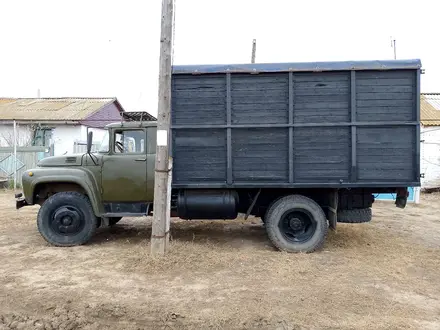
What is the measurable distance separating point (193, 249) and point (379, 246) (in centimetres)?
318

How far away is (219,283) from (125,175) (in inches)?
105

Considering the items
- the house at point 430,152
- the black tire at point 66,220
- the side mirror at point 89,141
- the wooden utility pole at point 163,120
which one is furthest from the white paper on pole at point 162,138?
the house at point 430,152

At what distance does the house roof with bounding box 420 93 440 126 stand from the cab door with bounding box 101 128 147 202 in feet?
45.2

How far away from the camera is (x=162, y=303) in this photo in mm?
4027

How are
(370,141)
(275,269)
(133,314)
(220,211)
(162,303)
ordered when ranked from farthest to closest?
(220,211) < (370,141) < (275,269) < (162,303) < (133,314)

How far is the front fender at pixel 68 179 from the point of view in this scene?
6.27 metres

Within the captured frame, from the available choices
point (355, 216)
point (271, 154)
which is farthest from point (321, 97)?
point (355, 216)

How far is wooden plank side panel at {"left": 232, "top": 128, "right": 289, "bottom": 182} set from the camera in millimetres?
5914

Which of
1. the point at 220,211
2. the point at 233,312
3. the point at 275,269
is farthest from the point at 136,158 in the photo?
the point at 233,312

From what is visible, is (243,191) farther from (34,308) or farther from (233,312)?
(34,308)

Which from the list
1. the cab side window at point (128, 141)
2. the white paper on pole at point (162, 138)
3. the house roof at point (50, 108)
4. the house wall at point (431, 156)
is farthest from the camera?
the house roof at point (50, 108)

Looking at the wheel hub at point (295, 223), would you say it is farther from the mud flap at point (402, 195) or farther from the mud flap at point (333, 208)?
the mud flap at point (402, 195)

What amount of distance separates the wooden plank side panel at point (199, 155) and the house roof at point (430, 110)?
13127 millimetres

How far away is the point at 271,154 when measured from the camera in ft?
19.5
